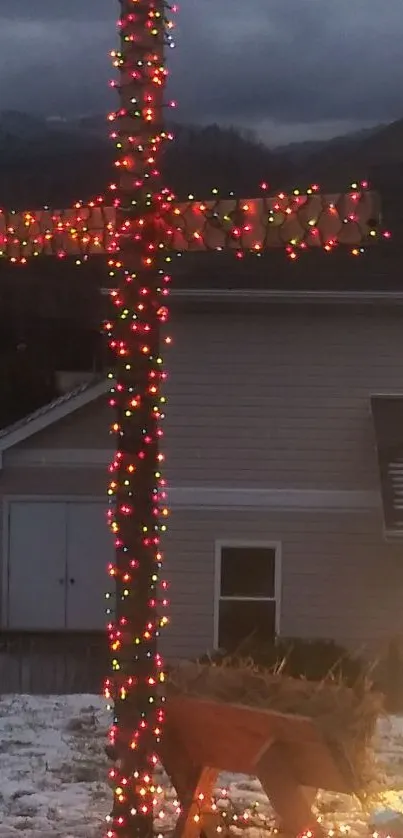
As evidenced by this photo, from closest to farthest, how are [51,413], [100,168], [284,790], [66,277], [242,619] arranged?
[284,790] < [242,619] < [51,413] < [66,277] < [100,168]

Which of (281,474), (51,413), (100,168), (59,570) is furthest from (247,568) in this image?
(100,168)

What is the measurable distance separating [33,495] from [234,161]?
410 inches

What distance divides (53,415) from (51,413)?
2.7 inches

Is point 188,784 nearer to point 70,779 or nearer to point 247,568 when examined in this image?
point 70,779

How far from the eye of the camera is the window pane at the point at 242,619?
10.6 m

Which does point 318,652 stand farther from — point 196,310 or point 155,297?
point 155,297

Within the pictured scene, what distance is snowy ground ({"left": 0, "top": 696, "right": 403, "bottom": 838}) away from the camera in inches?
234

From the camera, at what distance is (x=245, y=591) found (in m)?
10.7

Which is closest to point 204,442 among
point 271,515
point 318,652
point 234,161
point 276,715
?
point 271,515

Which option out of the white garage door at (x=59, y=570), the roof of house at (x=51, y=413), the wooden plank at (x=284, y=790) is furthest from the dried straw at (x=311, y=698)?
the white garage door at (x=59, y=570)

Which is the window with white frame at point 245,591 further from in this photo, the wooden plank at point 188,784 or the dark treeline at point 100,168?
the dark treeline at point 100,168

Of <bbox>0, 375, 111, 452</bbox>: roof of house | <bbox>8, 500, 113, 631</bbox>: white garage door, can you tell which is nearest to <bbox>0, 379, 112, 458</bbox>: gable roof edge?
<bbox>0, 375, 111, 452</bbox>: roof of house

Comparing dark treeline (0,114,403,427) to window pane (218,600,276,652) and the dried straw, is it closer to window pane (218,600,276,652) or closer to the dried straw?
window pane (218,600,276,652)

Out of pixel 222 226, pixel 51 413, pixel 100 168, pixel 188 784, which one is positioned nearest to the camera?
pixel 222 226
